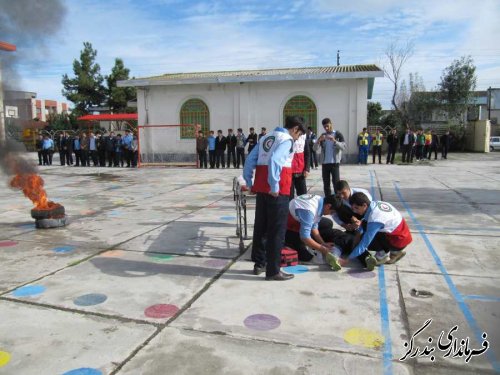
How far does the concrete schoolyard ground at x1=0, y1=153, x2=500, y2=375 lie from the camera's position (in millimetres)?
2859

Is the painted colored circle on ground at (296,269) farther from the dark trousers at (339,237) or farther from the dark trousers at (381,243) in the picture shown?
the dark trousers at (381,243)

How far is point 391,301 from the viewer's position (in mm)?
3797

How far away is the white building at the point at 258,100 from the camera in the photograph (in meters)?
19.8

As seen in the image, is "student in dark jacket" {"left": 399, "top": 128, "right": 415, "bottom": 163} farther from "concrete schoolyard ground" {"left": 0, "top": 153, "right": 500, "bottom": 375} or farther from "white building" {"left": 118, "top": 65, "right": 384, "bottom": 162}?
"concrete schoolyard ground" {"left": 0, "top": 153, "right": 500, "bottom": 375}

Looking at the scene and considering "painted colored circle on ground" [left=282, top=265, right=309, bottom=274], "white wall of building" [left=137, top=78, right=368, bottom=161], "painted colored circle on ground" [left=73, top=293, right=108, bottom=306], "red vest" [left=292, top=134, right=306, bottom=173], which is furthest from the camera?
"white wall of building" [left=137, top=78, right=368, bottom=161]

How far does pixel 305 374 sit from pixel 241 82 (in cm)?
1904

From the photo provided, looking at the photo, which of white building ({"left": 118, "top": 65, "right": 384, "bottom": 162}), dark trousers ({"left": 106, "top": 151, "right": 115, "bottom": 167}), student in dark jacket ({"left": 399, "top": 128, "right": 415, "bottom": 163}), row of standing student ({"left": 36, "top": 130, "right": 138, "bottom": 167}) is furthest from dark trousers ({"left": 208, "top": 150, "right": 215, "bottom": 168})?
student in dark jacket ({"left": 399, "top": 128, "right": 415, "bottom": 163})

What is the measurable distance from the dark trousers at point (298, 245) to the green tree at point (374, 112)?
37963 mm

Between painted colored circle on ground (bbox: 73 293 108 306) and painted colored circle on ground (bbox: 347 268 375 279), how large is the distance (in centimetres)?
253

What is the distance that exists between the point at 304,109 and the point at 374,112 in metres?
24.3

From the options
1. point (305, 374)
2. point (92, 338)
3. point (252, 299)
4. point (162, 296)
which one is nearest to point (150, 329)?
point (92, 338)

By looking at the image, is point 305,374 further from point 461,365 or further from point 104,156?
point 104,156

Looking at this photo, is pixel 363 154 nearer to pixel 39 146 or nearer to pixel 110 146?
pixel 110 146

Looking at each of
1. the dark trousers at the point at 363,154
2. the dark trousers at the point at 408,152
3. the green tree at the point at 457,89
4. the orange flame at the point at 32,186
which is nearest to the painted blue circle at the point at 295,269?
the orange flame at the point at 32,186
